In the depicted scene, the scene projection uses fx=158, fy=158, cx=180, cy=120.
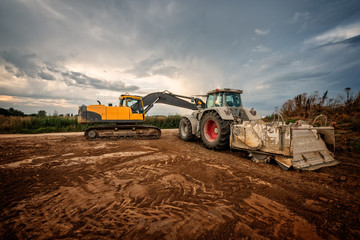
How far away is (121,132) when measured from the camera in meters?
8.10

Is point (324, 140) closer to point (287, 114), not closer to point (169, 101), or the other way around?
point (287, 114)

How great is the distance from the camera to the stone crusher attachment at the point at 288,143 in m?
3.52

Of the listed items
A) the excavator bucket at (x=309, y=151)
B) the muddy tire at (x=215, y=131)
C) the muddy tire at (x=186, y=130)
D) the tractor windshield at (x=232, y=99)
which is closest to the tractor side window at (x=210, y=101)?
the tractor windshield at (x=232, y=99)

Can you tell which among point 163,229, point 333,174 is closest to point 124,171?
point 163,229

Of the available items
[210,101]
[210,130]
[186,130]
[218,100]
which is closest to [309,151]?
[210,130]

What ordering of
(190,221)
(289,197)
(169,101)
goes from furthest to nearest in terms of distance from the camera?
(169,101) → (289,197) → (190,221)

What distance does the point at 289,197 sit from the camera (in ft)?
7.69

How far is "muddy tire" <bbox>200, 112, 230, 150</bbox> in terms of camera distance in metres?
4.96

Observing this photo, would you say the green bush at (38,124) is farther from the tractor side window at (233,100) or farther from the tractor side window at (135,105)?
the tractor side window at (233,100)

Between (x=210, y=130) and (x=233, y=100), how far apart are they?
5.29 feet

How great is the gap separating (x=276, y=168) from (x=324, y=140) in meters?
1.91

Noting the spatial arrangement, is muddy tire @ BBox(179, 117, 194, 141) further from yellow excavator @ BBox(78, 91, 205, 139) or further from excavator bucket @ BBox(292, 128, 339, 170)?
excavator bucket @ BBox(292, 128, 339, 170)

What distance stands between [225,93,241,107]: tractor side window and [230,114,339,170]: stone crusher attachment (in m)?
2.03

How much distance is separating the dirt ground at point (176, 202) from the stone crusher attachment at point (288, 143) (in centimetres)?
28
